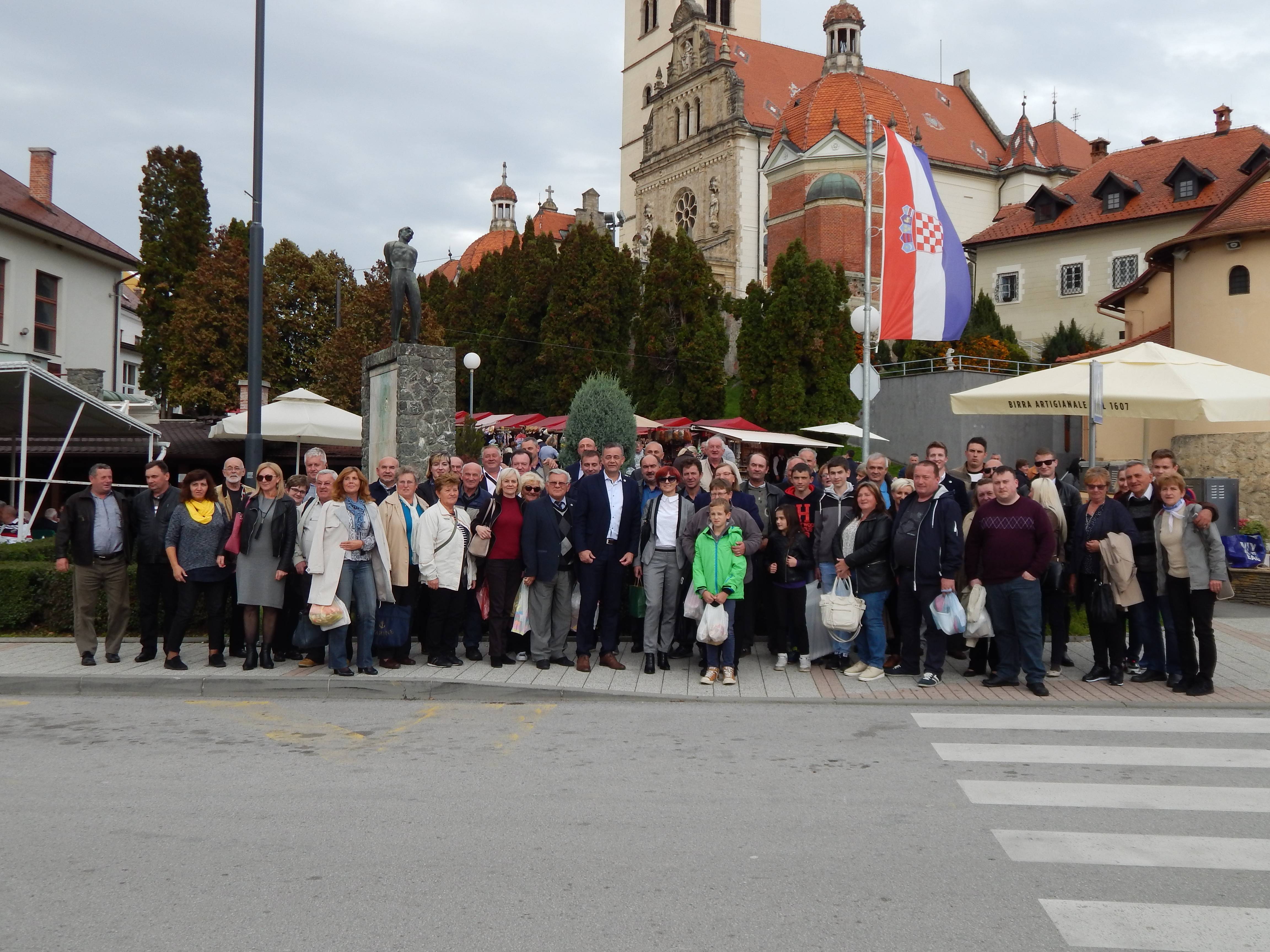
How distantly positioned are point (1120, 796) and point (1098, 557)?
3.81 meters

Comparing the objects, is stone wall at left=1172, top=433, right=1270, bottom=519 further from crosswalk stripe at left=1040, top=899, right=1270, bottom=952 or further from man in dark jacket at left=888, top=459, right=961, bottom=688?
crosswalk stripe at left=1040, top=899, right=1270, bottom=952

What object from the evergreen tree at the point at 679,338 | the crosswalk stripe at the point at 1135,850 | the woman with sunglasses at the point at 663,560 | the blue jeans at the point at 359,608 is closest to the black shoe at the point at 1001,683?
the woman with sunglasses at the point at 663,560

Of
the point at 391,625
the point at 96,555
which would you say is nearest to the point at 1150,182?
the point at 391,625

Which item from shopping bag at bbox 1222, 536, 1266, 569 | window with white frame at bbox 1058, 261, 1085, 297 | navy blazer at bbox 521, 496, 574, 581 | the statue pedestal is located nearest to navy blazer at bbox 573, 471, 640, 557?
navy blazer at bbox 521, 496, 574, 581

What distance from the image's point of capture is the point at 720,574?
31.7 ft

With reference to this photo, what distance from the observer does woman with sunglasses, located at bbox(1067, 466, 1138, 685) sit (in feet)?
30.9

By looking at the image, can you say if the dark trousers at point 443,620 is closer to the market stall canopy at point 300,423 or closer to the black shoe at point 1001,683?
the black shoe at point 1001,683

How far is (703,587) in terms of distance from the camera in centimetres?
966

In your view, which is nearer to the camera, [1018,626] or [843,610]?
[1018,626]

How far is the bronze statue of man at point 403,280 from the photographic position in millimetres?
14422

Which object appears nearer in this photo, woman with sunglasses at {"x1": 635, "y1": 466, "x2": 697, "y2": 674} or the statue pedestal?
woman with sunglasses at {"x1": 635, "y1": 466, "x2": 697, "y2": 674}

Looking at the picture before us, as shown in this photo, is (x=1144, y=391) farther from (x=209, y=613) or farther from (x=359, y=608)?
(x=209, y=613)

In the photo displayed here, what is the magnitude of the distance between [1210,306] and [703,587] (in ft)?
74.7

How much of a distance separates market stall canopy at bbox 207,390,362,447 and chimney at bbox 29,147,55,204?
1765 centimetres
